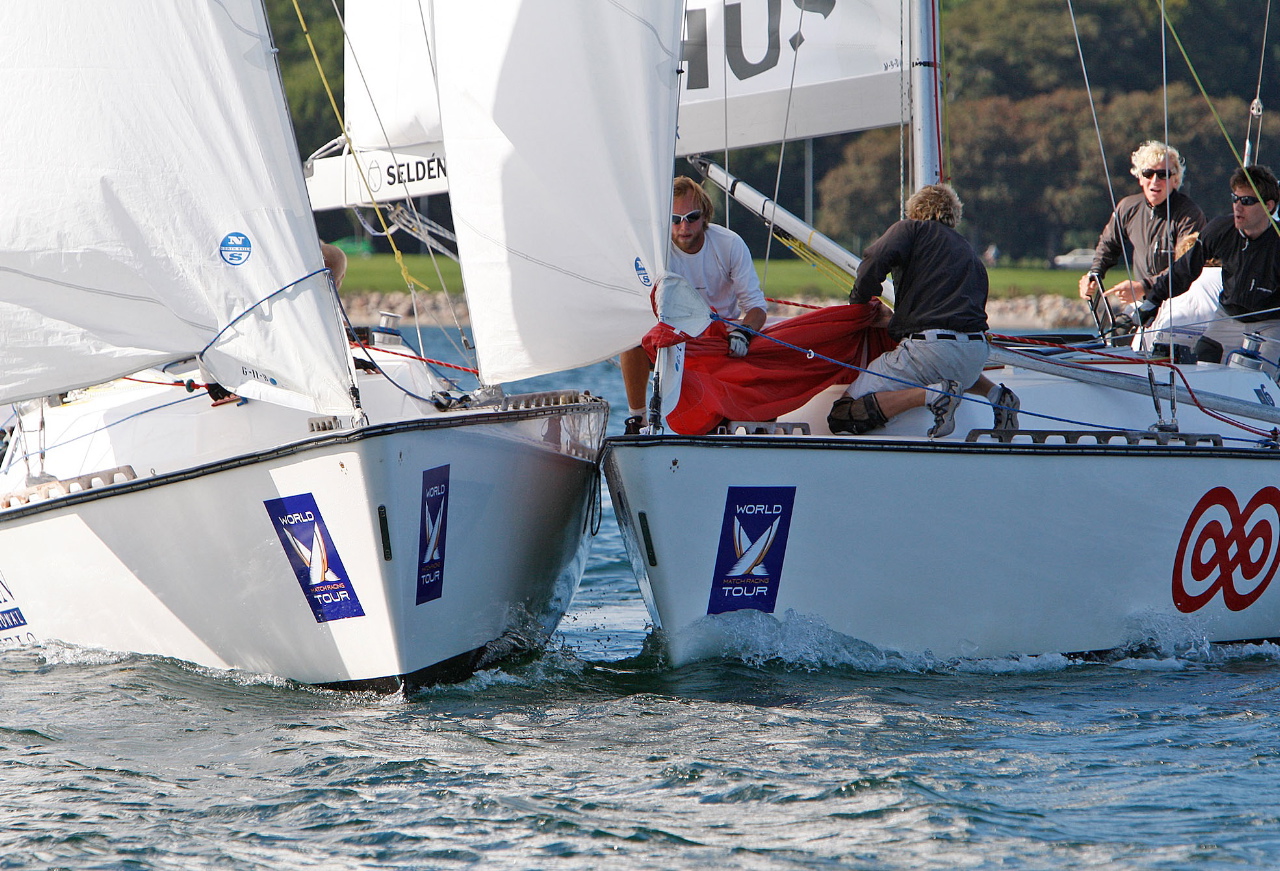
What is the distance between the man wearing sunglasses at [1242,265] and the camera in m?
6.59

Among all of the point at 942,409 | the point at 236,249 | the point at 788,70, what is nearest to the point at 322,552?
the point at 236,249

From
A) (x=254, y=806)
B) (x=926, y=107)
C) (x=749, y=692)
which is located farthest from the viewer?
(x=926, y=107)

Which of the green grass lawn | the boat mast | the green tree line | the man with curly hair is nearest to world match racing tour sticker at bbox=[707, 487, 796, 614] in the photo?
the man with curly hair

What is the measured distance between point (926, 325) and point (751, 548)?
3.80ft

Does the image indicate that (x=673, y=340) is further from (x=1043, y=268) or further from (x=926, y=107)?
(x=1043, y=268)

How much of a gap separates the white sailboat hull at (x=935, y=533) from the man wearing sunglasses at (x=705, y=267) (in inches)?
35.8

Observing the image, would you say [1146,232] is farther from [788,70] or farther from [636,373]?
[636,373]

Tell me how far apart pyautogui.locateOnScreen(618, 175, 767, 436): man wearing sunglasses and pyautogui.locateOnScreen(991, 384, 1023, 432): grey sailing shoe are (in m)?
0.98

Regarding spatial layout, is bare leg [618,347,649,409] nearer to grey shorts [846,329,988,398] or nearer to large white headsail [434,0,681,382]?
large white headsail [434,0,681,382]

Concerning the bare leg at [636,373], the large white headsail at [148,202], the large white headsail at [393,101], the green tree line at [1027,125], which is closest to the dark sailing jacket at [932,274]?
the bare leg at [636,373]

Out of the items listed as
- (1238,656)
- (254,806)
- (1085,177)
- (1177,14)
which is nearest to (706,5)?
(1238,656)

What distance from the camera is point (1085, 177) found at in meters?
41.7

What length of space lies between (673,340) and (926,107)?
8.45ft

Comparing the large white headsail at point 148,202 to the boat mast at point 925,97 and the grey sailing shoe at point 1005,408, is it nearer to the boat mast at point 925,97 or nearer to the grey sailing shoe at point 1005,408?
the grey sailing shoe at point 1005,408
